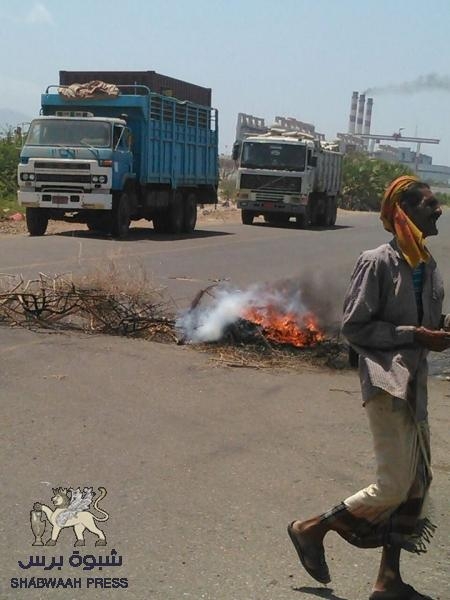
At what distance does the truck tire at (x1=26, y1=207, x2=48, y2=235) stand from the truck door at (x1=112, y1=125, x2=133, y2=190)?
Answer: 1955mm

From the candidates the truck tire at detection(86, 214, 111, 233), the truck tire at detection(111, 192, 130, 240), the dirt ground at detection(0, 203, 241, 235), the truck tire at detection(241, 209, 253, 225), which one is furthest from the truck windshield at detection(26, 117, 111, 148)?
the truck tire at detection(241, 209, 253, 225)

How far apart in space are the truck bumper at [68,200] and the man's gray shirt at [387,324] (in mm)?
16155

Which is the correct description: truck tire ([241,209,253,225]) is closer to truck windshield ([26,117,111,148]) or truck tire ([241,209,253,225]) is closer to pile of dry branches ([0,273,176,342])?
truck windshield ([26,117,111,148])

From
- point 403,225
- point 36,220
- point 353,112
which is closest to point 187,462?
point 403,225

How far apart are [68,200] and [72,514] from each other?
1552cm

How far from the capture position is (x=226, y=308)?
834 cm

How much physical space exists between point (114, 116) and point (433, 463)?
54.2ft

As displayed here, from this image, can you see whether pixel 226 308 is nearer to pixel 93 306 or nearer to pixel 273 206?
pixel 93 306

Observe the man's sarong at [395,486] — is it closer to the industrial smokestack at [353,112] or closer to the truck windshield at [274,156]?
the truck windshield at [274,156]

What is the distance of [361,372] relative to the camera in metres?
3.52

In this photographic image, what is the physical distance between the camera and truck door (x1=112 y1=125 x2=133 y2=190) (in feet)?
63.5

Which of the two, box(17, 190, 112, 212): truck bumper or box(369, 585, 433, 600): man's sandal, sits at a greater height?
box(369, 585, 433, 600): man's sandal

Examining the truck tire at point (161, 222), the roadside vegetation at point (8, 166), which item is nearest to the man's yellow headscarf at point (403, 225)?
the truck tire at point (161, 222)

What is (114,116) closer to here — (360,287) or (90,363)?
(90,363)
